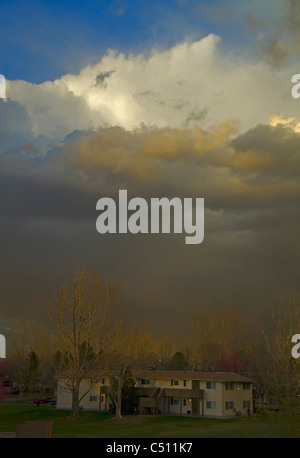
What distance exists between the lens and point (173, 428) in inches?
1827

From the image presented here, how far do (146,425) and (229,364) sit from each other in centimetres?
4845

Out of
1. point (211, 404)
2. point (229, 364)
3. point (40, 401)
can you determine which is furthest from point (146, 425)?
point (229, 364)

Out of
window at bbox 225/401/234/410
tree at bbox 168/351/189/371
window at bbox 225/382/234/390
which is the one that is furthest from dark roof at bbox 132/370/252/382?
tree at bbox 168/351/189/371

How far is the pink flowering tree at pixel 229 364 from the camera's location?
9475 centimetres

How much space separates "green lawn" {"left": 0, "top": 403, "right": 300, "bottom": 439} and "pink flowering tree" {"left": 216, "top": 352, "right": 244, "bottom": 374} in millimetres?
36989

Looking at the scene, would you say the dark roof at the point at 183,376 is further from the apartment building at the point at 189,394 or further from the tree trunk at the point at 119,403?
the tree trunk at the point at 119,403

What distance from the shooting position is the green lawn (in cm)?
1992

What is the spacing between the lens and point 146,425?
50.4m

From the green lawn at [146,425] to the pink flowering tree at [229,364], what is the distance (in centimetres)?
3699

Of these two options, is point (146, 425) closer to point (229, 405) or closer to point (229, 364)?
point (229, 405)
